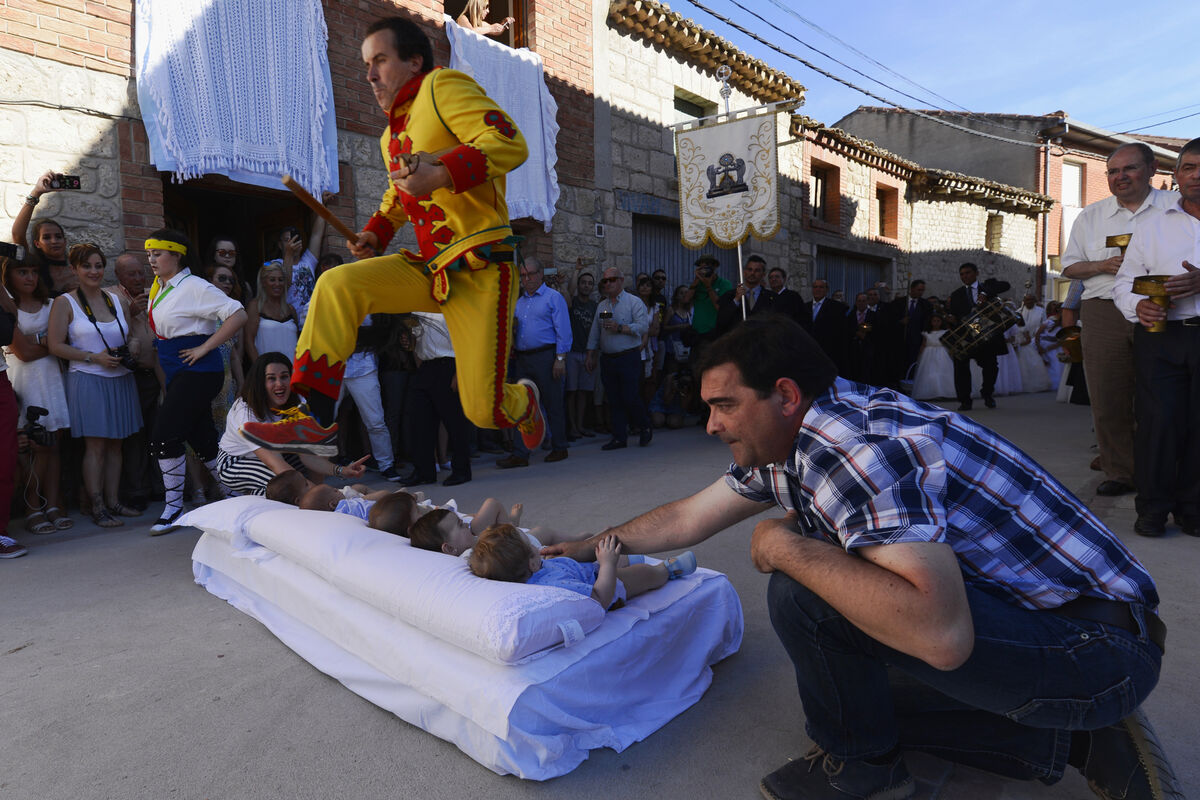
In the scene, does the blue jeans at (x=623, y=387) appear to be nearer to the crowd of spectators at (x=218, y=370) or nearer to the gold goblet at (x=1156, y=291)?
the crowd of spectators at (x=218, y=370)

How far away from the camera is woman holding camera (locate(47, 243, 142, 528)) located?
178 inches

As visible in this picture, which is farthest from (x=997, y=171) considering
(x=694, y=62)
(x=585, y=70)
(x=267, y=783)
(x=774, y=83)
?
(x=267, y=783)

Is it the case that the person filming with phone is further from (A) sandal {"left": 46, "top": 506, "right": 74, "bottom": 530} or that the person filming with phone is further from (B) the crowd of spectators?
(A) sandal {"left": 46, "top": 506, "right": 74, "bottom": 530}

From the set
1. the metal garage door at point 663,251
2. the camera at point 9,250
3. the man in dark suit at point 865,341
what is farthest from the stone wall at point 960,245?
the camera at point 9,250

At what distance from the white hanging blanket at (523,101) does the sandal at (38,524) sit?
4970 mm

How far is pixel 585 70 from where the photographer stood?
902 cm

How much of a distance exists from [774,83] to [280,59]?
8.45 metres

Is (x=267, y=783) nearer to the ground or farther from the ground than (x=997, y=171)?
nearer to the ground

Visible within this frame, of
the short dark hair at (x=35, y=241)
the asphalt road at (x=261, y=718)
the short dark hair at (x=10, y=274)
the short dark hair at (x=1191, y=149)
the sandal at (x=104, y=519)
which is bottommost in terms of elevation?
the asphalt road at (x=261, y=718)

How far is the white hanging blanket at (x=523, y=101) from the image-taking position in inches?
298

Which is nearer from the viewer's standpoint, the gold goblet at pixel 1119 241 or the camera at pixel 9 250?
Result: the gold goblet at pixel 1119 241

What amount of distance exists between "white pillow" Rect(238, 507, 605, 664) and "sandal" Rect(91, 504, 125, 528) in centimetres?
252

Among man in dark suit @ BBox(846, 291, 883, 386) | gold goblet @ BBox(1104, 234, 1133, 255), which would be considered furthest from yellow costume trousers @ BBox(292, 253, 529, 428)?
man in dark suit @ BBox(846, 291, 883, 386)

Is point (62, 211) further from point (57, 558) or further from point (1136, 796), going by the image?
point (1136, 796)
